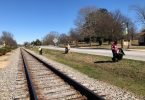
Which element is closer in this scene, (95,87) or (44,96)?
(44,96)

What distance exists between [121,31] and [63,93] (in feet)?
246

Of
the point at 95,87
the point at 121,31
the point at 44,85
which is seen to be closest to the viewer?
the point at 95,87

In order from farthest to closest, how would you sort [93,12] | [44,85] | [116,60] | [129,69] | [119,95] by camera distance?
[93,12] → [116,60] → [129,69] → [44,85] → [119,95]

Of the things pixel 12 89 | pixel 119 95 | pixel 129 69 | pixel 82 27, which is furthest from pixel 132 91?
pixel 82 27

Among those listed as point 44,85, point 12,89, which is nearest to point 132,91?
point 44,85

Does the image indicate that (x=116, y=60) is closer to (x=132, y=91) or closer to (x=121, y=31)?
(x=132, y=91)

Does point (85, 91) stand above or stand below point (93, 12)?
below

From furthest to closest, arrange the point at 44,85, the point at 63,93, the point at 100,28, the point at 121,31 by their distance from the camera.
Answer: the point at 100,28 < the point at 121,31 < the point at 44,85 < the point at 63,93

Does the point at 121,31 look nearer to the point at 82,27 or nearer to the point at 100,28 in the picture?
the point at 100,28

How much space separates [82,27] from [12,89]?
8890cm

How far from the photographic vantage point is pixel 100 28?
92000 mm

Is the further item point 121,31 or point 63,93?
point 121,31

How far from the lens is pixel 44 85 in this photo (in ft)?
46.8

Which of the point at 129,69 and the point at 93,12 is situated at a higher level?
the point at 93,12
